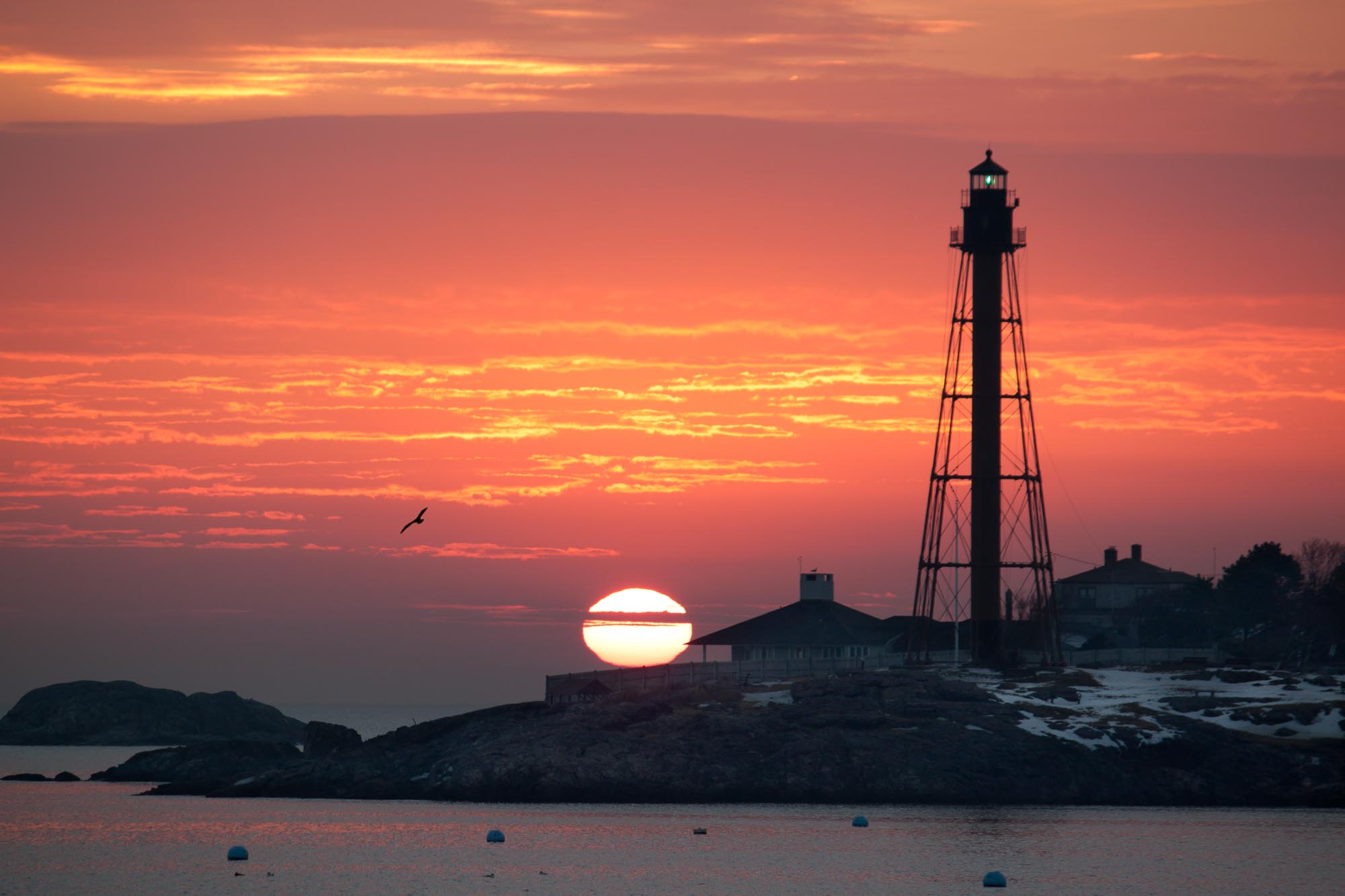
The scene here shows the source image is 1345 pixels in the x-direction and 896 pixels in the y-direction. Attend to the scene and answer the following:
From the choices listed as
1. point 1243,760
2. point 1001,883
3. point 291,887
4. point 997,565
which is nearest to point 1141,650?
point 997,565

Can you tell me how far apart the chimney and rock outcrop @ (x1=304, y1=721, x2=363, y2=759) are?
34463 millimetres

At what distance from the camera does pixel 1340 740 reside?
91.8 metres

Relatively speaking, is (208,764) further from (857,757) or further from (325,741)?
(857,757)

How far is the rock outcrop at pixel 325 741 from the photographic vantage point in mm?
106562

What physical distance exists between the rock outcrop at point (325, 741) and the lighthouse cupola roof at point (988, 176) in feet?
162

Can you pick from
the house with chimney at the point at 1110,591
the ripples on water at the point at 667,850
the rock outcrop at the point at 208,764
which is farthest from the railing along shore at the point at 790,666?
the house with chimney at the point at 1110,591

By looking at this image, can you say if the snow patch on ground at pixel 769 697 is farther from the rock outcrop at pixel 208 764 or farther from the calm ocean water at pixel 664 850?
the rock outcrop at pixel 208 764

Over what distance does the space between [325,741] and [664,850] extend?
123ft

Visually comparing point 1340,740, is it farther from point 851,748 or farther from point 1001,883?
point 1001,883

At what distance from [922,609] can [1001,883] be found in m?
40.7

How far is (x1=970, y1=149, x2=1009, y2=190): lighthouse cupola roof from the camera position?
106 meters

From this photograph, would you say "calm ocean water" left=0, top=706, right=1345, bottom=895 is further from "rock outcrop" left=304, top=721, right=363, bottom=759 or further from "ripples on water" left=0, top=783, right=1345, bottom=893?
"rock outcrop" left=304, top=721, right=363, bottom=759

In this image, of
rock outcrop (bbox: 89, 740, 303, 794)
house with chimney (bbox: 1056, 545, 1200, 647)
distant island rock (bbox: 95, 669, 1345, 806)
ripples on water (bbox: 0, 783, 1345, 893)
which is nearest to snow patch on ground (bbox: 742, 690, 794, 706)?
distant island rock (bbox: 95, 669, 1345, 806)

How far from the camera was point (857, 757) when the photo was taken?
308ft
